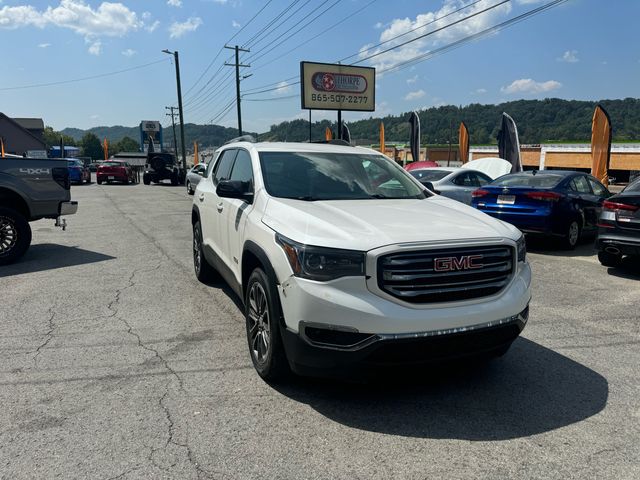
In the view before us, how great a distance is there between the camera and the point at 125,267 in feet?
24.8

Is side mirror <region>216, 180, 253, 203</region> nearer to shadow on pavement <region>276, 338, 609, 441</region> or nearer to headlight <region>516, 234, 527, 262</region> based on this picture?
shadow on pavement <region>276, 338, 609, 441</region>

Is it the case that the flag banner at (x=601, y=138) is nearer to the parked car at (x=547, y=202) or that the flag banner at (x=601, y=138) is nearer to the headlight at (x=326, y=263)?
the parked car at (x=547, y=202)

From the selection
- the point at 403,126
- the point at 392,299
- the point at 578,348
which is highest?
the point at 403,126

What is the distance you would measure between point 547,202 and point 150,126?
8179 cm

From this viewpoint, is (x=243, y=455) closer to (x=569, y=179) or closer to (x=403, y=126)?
(x=569, y=179)

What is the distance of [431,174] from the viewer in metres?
12.3

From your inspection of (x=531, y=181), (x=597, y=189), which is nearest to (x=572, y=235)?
(x=531, y=181)

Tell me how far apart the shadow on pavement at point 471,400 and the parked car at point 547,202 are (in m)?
5.33

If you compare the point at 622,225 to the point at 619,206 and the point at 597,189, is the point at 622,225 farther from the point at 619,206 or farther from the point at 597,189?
the point at 597,189

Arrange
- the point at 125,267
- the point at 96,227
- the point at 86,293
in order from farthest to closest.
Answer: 1. the point at 96,227
2. the point at 125,267
3. the point at 86,293

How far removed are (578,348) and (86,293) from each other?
5.56m

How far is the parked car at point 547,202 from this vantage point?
8711 mm

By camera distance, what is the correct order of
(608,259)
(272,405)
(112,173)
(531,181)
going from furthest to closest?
(112,173) → (531,181) → (608,259) → (272,405)

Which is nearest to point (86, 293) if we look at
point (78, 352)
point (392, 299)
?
point (78, 352)
